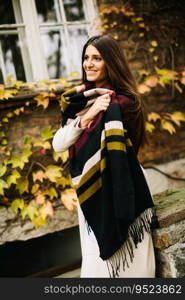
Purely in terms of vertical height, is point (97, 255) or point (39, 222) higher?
point (97, 255)

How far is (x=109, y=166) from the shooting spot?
1780mm

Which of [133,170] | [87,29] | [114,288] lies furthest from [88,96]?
[87,29]

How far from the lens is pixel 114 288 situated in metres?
1.87

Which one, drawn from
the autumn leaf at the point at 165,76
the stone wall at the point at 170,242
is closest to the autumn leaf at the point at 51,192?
the stone wall at the point at 170,242

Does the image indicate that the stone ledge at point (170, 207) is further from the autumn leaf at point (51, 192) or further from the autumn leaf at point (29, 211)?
the autumn leaf at point (29, 211)

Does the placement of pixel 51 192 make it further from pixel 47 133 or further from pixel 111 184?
pixel 111 184

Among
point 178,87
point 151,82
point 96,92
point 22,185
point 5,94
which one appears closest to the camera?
point 96,92

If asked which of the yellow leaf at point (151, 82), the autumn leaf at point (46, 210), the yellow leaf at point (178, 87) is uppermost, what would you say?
the yellow leaf at point (151, 82)

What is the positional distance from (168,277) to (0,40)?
287cm

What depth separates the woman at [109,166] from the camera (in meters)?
1.74

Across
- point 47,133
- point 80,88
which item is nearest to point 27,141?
point 47,133

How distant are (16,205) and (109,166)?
1694mm

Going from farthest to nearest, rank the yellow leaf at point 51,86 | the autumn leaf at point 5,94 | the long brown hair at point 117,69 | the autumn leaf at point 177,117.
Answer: the autumn leaf at point 177,117 → the yellow leaf at point 51,86 → the autumn leaf at point 5,94 → the long brown hair at point 117,69

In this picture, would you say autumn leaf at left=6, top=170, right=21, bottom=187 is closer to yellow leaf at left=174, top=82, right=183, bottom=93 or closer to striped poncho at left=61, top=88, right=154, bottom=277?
striped poncho at left=61, top=88, right=154, bottom=277
